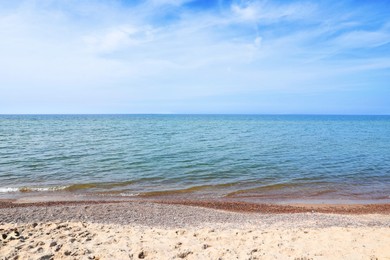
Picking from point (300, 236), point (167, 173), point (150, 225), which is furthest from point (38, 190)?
point (300, 236)

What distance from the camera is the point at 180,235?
27.4 feet

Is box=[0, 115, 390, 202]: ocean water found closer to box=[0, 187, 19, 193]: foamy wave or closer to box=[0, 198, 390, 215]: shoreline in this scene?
box=[0, 187, 19, 193]: foamy wave

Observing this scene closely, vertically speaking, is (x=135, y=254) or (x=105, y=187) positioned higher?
(x=135, y=254)

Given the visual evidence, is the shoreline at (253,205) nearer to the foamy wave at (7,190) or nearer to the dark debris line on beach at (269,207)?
the dark debris line on beach at (269,207)

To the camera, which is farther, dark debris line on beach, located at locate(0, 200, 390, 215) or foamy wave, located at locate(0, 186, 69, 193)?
foamy wave, located at locate(0, 186, 69, 193)

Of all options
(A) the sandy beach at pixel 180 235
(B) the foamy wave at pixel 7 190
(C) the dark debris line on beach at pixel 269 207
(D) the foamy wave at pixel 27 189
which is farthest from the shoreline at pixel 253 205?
(B) the foamy wave at pixel 7 190

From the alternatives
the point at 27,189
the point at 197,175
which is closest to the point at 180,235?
the point at 197,175

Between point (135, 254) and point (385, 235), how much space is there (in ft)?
23.2

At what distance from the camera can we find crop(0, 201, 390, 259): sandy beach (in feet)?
22.5

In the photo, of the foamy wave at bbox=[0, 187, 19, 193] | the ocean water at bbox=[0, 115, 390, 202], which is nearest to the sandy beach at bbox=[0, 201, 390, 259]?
the ocean water at bbox=[0, 115, 390, 202]

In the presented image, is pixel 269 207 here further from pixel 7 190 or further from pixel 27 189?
pixel 7 190

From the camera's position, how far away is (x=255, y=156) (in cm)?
2767

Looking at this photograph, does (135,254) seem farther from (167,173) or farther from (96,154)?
(96,154)

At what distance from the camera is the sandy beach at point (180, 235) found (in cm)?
686
